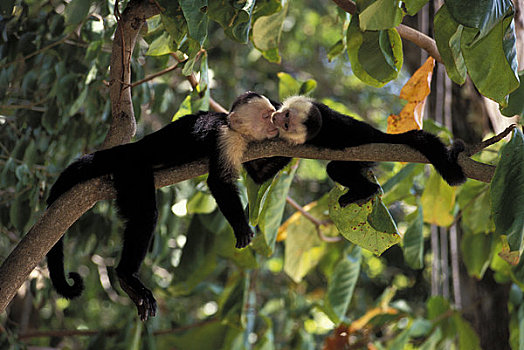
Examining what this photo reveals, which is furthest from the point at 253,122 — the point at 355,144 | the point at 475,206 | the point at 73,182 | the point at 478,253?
the point at 478,253

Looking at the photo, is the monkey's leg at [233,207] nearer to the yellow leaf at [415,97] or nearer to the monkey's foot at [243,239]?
the monkey's foot at [243,239]

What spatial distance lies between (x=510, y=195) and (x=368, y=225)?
0.61 metres

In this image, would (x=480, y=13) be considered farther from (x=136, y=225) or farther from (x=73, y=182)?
(x=73, y=182)

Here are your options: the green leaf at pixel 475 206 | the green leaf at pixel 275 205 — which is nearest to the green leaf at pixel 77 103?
the green leaf at pixel 275 205

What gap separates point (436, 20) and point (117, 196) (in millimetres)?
1122

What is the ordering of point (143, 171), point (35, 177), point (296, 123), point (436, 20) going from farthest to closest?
point (35, 177) < point (296, 123) < point (143, 171) < point (436, 20)

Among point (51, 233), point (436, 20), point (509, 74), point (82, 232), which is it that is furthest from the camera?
point (82, 232)

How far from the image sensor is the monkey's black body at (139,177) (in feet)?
6.72

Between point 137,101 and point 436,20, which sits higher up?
point 436,20

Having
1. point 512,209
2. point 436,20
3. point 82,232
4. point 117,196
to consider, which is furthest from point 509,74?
point 82,232

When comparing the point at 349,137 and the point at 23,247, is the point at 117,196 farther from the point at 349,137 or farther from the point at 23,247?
the point at 349,137

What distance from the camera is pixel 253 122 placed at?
2.32 m

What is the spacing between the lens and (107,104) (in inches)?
111

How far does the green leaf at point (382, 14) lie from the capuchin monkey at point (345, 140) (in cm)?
56
